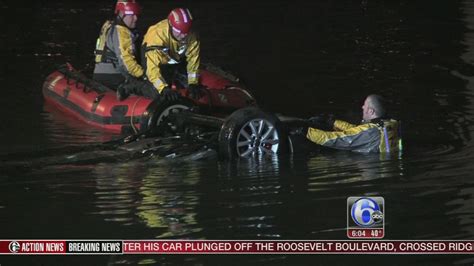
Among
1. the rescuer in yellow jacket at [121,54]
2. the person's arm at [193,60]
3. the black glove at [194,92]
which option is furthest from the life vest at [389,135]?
the rescuer in yellow jacket at [121,54]

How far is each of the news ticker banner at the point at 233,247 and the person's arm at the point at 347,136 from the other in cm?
344

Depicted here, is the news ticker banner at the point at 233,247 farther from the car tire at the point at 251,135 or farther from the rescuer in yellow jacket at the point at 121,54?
the rescuer in yellow jacket at the point at 121,54

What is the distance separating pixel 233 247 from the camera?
8.38 m

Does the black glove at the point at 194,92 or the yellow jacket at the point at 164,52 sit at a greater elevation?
the yellow jacket at the point at 164,52

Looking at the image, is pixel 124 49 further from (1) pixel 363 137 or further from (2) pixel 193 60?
(1) pixel 363 137

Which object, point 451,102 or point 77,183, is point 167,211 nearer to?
point 77,183

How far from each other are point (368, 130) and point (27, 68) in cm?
986

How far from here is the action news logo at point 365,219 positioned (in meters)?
8.71

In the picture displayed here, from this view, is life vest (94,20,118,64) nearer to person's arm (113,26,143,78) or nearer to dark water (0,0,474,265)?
person's arm (113,26,143,78)

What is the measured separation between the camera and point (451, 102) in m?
15.8

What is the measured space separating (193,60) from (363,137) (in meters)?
3.48

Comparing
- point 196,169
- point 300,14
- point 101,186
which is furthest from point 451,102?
point 300,14

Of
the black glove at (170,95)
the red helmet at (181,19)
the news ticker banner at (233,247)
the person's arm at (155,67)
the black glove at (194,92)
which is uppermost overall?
the red helmet at (181,19)

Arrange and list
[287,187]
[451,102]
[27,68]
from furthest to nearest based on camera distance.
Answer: [27,68] → [451,102] → [287,187]
